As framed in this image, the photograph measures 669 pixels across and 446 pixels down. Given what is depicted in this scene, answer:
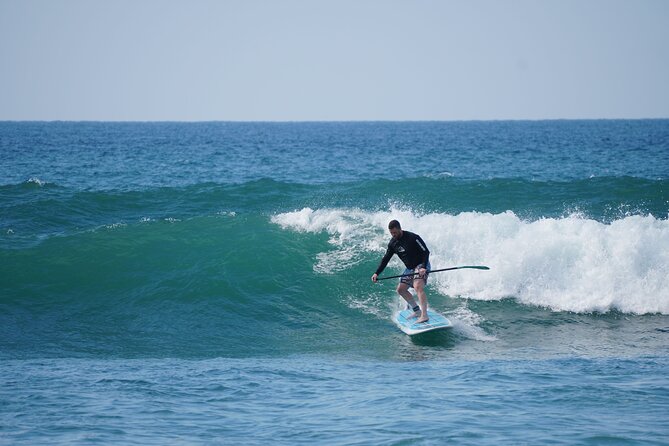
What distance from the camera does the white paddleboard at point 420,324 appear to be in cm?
1101

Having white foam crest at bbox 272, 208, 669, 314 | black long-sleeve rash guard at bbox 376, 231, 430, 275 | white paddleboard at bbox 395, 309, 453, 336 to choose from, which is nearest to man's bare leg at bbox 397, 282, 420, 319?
white paddleboard at bbox 395, 309, 453, 336

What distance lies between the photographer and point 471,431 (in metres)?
6.46

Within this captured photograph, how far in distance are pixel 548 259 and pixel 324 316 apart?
4.85m

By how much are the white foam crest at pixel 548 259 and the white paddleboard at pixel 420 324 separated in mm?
2378

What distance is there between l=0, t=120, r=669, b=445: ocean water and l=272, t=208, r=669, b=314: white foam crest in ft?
0.14

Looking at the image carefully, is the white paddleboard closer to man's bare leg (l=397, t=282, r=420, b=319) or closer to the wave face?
man's bare leg (l=397, t=282, r=420, b=319)

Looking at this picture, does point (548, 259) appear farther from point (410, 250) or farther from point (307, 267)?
point (307, 267)

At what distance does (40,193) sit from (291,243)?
10.7 m

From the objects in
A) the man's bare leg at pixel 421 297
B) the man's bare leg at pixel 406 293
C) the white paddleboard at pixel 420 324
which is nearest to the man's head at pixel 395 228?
the man's bare leg at pixel 421 297

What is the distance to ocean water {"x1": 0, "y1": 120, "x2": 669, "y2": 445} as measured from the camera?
6961 millimetres

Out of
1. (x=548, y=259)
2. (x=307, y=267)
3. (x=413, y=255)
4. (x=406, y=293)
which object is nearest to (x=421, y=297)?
(x=406, y=293)

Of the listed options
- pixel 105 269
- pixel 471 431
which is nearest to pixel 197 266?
pixel 105 269

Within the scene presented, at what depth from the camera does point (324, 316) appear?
1275cm

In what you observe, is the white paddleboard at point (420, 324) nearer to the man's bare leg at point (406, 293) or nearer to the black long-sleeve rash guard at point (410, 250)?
the man's bare leg at point (406, 293)
